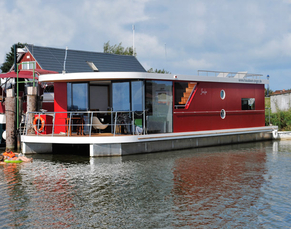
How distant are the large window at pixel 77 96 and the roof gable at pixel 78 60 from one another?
10064mm

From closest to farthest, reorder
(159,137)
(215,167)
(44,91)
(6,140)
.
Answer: (215,167)
(159,137)
(6,140)
(44,91)

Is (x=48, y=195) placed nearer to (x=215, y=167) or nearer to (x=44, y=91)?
(x=215, y=167)

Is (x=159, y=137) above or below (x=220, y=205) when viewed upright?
above

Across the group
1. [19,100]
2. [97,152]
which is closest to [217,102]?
[97,152]

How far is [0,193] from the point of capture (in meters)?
8.43

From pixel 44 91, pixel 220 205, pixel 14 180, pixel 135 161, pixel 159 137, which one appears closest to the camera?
pixel 220 205

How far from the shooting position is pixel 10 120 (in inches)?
665

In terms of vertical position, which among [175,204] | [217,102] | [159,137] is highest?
[217,102]

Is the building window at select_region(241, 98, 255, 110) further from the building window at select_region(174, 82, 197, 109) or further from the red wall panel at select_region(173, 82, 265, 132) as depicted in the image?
the building window at select_region(174, 82, 197, 109)

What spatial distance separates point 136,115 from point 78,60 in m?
14.2

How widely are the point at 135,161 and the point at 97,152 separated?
1621 millimetres

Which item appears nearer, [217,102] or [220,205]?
[220,205]

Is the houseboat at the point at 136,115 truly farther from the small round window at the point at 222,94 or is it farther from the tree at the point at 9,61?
the tree at the point at 9,61

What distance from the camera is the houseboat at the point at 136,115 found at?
13703mm
